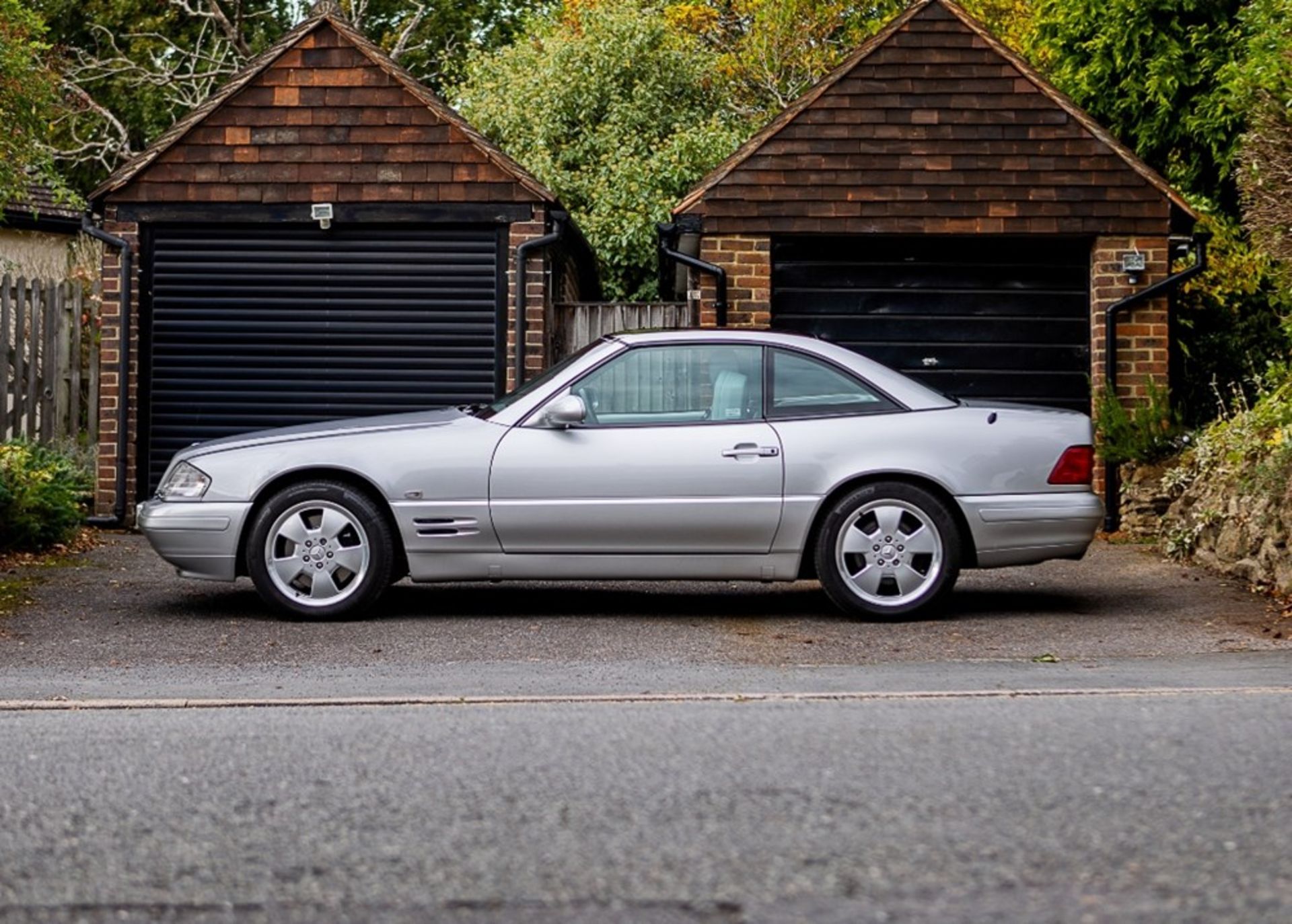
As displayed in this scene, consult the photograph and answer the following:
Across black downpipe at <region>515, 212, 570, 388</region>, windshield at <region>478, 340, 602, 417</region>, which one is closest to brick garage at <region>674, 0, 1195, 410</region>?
black downpipe at <region>515, 212, 570, 388</region>

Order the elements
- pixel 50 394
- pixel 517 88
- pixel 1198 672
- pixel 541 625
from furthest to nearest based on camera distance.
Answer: pixel 517 88 < pixel 50 394 < pixel 541 625 < pixel 1198 672

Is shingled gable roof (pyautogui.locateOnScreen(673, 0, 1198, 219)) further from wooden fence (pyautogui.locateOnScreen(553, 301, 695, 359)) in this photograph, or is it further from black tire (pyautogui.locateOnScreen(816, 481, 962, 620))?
black tire (pyautogui.locateOnScreen(816, 481, 962, 620))

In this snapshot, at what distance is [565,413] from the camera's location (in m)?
9.46

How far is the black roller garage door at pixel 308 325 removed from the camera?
1612cm

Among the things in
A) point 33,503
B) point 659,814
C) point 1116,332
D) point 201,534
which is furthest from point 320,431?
point 1116,332

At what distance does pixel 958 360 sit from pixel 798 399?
6.58 m

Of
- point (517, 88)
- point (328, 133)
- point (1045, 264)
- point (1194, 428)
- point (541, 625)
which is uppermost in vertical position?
point (517, 88)

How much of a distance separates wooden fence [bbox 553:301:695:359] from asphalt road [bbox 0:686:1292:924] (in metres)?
11.0

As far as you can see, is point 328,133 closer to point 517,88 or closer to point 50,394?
point 50,394

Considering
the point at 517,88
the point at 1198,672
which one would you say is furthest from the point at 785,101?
the point at 1198,672

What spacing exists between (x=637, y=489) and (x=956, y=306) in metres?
7.31

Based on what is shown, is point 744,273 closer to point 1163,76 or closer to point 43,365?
point 1163,76

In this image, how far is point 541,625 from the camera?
9.41 m

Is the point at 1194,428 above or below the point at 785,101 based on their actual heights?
below
